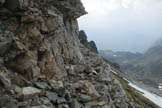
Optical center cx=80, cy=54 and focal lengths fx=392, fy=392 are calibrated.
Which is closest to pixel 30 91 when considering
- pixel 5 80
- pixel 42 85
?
pixel 42 85

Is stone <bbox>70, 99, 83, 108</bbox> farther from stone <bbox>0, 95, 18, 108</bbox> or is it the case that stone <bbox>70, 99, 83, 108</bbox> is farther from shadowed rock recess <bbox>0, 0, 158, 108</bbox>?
stone <bbox>0, 95, 18, 108</bbox>

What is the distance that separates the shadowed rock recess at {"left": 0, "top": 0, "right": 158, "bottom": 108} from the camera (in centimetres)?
2884

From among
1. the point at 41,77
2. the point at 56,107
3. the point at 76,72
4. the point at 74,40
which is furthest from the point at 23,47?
the point at 74,40

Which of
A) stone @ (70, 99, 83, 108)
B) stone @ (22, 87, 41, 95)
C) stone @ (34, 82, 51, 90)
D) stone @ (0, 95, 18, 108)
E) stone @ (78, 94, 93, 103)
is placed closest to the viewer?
stone @ (0, 95, 18, 108)

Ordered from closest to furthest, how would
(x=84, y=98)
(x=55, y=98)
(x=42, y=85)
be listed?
(x=55, y=98) < (x=42, y=85) < (x=84, y=98)

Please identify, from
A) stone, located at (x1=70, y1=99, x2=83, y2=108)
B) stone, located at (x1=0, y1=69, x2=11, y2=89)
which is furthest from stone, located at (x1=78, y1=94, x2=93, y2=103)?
stone, located at (x1=0, y1=69, x2=11, y2=89)

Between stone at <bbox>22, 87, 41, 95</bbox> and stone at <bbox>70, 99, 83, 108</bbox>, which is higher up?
stone at <bbox>22, 87, 41, 95</bbox>

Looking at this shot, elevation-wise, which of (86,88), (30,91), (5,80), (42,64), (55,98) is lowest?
(55,98)

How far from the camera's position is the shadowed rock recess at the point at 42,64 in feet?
94.6

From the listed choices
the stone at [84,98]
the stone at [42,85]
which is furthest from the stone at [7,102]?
the stone at [84,98]

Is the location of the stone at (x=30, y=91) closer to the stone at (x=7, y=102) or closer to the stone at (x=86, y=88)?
the stone at (x=7, y=102)

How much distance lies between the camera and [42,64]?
108ft

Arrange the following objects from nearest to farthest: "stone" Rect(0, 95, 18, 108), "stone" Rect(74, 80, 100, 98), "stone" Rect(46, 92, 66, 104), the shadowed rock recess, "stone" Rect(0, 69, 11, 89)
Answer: "stone" Rect(0, 95, 18, 108)
"stone" Rect(0, 69, 11, 89)
the shadowed rock recess
"stone" Rect(46, 92, 66, 104)
"stone" Rect(74, 80, 100, 98)

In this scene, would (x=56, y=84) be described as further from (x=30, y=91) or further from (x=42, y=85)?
(x=30, y=91)
